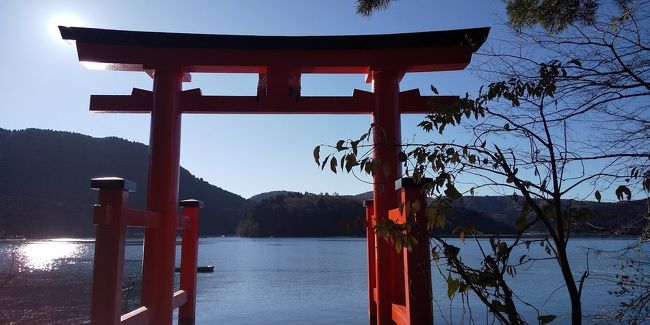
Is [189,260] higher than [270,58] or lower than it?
lower

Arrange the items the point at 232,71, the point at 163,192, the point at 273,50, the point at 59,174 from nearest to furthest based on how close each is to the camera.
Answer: the point at 163,192 → the point at 273,50 → the point at 232,71 → the point at 59,174

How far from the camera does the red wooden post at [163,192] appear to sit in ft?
12.0

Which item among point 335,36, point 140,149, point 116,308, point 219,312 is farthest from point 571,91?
point 140,149

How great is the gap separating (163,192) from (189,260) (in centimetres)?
128

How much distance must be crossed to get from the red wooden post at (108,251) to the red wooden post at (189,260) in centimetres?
194

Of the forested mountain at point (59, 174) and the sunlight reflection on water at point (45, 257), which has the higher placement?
the forested mountain at point (59, 174)

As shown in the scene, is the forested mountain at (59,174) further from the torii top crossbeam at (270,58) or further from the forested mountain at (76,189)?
the torii top crossbeam at (270,58)

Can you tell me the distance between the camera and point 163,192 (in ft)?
12.3

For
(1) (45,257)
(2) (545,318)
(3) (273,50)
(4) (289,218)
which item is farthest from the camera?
(4) (289,218)

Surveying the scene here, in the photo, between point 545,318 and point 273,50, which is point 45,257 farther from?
point 545,318

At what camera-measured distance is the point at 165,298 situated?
12.0 feet

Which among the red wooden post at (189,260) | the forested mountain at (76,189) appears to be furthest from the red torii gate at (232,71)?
the forested mountain at (76,189)

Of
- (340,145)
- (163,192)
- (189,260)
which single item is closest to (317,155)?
(340,145)

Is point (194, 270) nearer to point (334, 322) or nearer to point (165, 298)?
point (165, 298)
